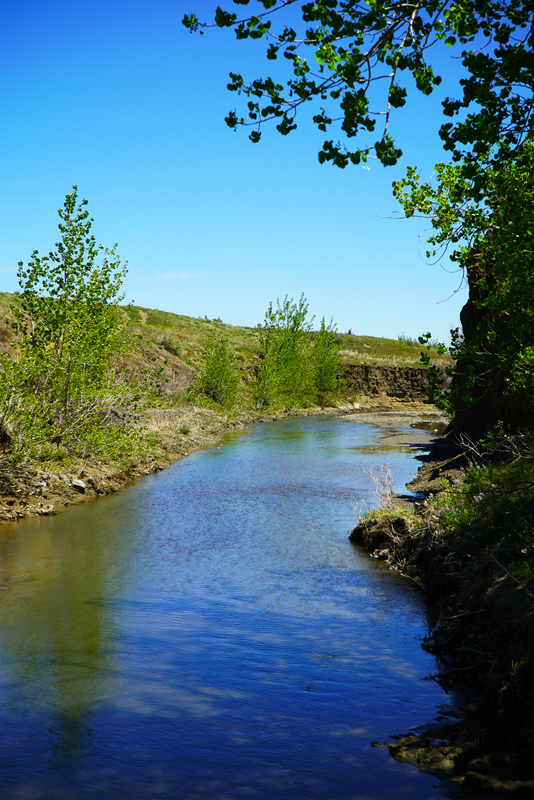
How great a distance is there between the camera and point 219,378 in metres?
40.2

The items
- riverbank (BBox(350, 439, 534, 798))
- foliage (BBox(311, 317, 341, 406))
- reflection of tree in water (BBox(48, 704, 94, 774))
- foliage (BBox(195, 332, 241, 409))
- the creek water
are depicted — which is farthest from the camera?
foliage (BBox(311, 317, 341, 406))

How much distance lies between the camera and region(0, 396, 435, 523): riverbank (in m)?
14.1

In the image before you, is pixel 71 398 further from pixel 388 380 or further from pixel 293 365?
pixel 388 380

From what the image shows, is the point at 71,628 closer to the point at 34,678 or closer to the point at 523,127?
the point at 34,678

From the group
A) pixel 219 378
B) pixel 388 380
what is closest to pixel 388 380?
pixel 388 380

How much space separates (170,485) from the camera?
18.3 meters

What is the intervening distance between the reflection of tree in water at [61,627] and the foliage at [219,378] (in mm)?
27359

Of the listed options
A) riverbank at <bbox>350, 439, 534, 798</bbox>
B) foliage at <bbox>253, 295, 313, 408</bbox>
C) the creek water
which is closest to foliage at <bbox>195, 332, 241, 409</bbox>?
foliage at <bbox>253, 295, 313, 408</bbox>

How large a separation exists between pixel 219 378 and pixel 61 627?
1280 inches

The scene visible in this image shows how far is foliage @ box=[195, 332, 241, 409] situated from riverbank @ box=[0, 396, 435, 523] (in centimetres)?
559

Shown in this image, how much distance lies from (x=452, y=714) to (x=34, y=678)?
13.2ft

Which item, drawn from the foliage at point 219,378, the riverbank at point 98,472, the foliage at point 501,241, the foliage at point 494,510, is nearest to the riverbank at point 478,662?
the foliage at point 494,510

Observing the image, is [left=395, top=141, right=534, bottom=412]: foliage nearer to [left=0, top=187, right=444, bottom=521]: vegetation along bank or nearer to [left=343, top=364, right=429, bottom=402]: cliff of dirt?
[left=0, top=187, right=444, bottom=521]: vegetation along bank

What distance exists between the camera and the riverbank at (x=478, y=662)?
4.67 m
